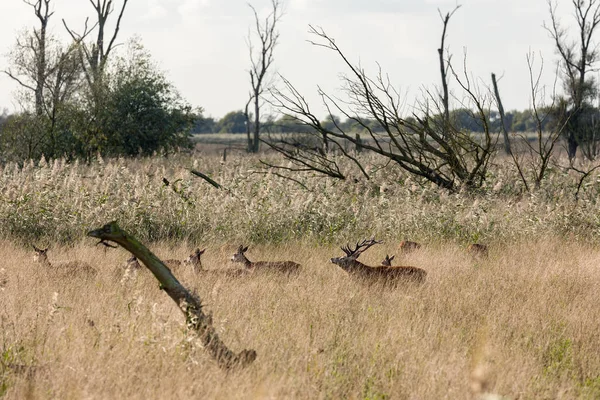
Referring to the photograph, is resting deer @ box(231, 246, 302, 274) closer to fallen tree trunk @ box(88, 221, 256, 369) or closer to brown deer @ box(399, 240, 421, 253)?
brown deer @ box(399, 240, 421, 253)

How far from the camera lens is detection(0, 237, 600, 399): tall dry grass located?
389 centimetres

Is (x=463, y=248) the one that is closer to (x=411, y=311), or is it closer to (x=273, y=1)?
(x=411, y=311)

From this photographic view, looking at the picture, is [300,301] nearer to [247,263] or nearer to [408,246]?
[247,263]

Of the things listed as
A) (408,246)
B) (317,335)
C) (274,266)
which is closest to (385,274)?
(274,266)

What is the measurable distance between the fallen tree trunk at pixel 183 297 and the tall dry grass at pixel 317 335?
86 mm

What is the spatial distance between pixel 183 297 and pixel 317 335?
1.42m

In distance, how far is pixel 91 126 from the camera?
23672 mm

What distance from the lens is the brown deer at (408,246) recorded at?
8.91 metres

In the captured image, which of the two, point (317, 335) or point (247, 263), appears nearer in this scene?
point (317, 335)

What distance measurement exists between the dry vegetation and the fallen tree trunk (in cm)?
10

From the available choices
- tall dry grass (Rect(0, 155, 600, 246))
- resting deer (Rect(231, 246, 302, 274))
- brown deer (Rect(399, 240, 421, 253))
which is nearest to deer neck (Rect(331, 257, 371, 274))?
resting deer (Rect(231, 246, 302, 274))

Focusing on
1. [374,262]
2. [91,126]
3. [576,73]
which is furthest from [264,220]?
[576,73]

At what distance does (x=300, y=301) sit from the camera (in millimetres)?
5918

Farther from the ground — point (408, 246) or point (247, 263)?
point (247, 263)
